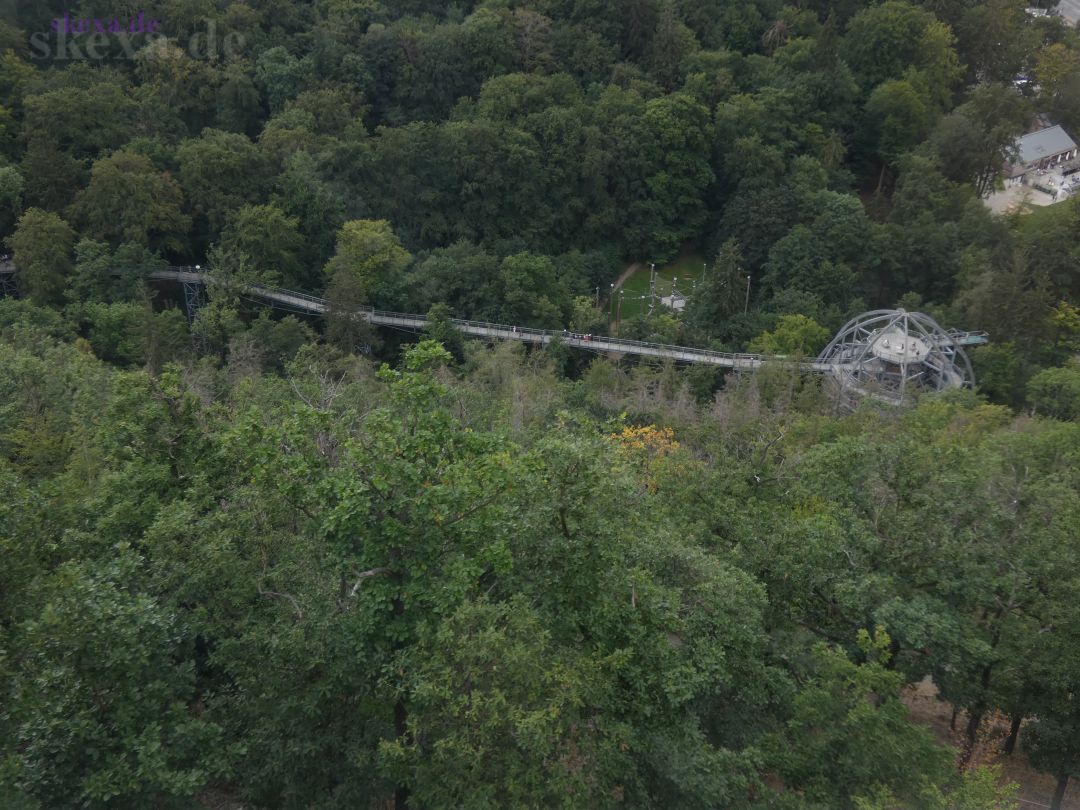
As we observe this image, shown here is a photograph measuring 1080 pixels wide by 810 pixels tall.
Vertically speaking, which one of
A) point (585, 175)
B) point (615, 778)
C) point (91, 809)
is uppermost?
point (585, 175)

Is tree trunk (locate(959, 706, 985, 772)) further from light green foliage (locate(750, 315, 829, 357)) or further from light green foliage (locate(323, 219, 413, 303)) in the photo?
light green foliage (locate(323, 219, 413, 303))

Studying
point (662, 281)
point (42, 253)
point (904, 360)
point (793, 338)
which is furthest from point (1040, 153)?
point (42, 253)

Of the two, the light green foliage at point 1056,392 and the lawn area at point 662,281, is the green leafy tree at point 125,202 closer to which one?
the lawn area at point 662,281

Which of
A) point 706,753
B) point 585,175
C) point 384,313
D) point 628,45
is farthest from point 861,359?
point 706,753

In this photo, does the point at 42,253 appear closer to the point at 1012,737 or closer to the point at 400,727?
the point at 400,727

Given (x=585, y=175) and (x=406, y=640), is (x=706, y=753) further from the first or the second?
(x=585, y=175)
